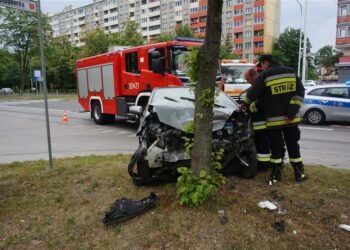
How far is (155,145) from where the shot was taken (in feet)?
14.0

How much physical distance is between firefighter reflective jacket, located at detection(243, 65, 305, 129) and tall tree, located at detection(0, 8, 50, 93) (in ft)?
151

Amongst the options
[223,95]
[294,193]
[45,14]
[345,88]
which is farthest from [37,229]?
[45,14]

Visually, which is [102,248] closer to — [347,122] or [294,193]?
[294,193]

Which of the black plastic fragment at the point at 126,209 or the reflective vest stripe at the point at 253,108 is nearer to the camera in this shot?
the black plastic fragment at the point at 126,209

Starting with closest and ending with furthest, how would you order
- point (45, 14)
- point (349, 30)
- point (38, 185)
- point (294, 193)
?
point (294, 193)
point (38, 185)
point (349, 30)
point (45, 14)

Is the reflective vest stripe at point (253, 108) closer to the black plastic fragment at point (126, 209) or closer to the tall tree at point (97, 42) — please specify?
the black plastic fragment at point (126, 209)

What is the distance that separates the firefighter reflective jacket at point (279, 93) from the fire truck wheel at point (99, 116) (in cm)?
896

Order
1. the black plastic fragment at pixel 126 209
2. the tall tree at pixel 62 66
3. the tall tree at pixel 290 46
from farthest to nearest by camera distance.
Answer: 1. the tall tree at pixel 290 46
2. the tall tree at pixel 62 66
3. the black plastic fragment at pixel 126 209

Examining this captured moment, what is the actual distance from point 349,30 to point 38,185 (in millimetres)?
42333

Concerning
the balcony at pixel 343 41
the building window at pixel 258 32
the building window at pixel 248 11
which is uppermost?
the building window at pixel 248 11

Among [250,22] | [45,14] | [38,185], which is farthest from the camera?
[250,22]

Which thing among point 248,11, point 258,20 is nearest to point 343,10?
point 258,20

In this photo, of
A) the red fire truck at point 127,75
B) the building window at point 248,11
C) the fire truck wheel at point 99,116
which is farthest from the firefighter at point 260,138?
the building window at point 248,11

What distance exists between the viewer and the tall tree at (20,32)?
44.3m
